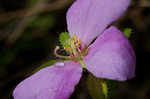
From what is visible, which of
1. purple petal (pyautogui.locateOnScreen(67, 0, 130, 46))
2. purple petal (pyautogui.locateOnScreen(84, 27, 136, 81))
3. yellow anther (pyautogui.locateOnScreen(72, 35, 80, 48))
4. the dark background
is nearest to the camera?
purple petal (pyautogui.locateOnScreen(84, 27, 136, 81))

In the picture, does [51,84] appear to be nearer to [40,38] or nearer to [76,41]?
[76,41]

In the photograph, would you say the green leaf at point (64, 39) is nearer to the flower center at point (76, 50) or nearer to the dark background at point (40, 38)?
the flower center at point (76, 50)

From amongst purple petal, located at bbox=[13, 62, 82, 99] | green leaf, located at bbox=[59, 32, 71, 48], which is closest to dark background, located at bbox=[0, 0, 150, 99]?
green leaf, located at bbox=[59, 32, 71, 48]

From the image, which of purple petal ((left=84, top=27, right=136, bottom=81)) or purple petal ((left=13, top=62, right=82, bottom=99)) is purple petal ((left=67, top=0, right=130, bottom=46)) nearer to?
purple petal ((left=84, top=27, right=136, bottom=81))

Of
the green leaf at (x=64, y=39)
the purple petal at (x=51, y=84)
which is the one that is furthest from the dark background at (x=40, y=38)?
the purple petal at (x=51, y=84)

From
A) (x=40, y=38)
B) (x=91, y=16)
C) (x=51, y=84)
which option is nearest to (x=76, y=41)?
(x=91, y=16)
